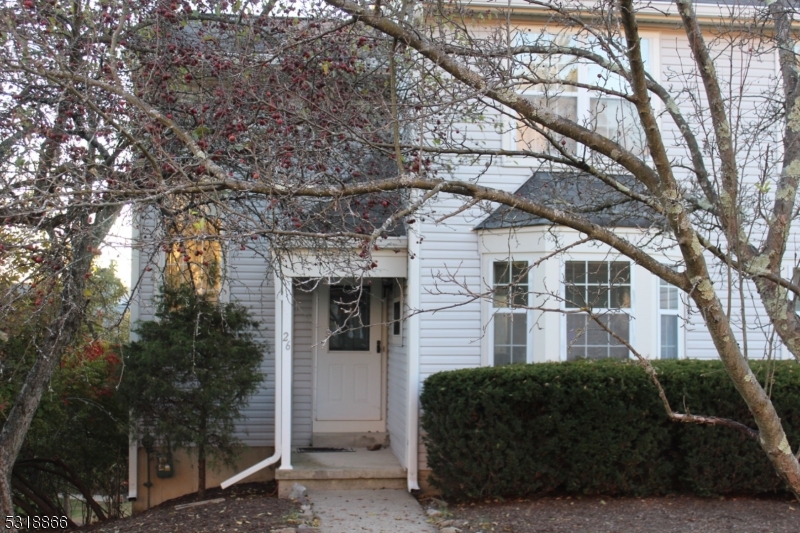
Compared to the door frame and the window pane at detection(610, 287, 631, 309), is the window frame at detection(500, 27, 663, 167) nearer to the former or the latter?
the window pane at detection(610, 287, 631, 309)

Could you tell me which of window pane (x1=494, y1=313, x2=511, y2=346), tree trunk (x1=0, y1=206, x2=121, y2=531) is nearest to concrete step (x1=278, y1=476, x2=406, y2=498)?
window pane (x1=494, y1=313, x2=511, y2=346)

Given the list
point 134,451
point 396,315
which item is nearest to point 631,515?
point 396,315


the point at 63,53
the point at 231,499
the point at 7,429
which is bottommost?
the point at 231,499

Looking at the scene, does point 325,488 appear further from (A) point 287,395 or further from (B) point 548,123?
(B) point 548,123

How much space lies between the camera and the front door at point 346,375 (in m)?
10.4

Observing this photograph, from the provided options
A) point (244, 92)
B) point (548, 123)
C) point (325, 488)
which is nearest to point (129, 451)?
point (325, 488)

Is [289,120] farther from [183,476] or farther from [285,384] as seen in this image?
[183,476]

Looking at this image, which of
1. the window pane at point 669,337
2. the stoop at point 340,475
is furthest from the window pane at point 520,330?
the stoop at point 340,475

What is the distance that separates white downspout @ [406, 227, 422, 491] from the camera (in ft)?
28.6

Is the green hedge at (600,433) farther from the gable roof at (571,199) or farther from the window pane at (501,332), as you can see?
the gable roof at (571,199)

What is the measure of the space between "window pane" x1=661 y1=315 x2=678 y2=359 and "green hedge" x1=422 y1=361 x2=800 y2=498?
1056mm

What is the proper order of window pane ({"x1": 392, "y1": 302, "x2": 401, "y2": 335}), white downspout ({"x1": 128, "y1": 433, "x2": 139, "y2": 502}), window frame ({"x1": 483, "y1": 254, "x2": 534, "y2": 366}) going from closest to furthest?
window frame ({"x1": 483, "y1": 254, "x2": 534, "y2": 366}), white downspout ({"x1": 128, "y1": 433, "x2": 139, "y2": 502}), window pane ({"x1": 392, "y1": 302, "x2": 401, "y2": 335})

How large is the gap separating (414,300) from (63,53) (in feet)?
14.2

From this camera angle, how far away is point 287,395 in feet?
28.6
